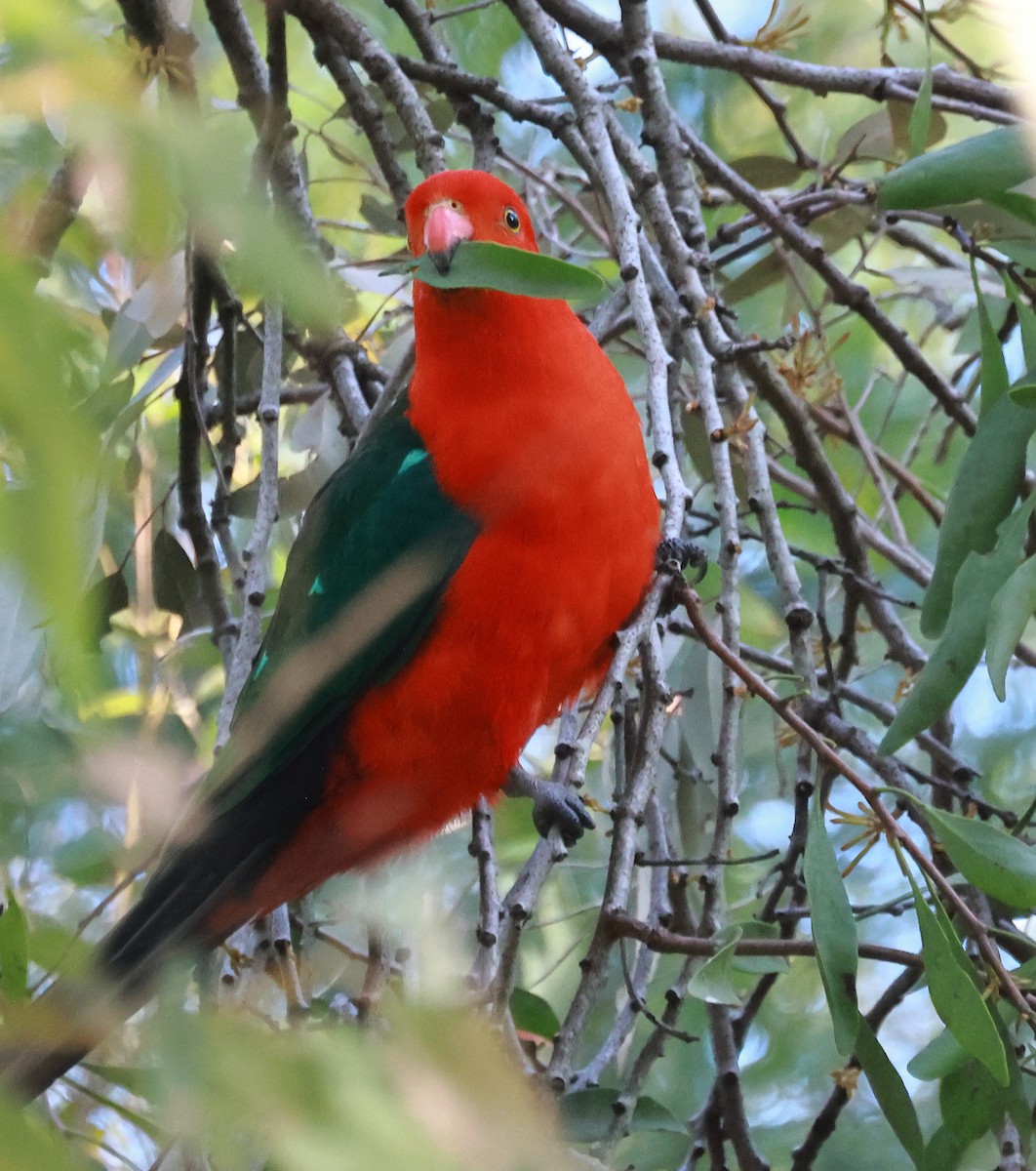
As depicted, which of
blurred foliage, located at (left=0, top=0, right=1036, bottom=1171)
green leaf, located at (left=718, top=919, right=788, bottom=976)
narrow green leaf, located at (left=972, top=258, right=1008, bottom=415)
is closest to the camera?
blurred foliage, located at (left=0, top=0, right=1036, bottom=1171)

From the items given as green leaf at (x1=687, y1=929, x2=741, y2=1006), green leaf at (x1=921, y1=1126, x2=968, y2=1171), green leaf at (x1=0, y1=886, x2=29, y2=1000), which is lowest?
green leaf at (x1=921, y1=1126, x2=968, y2=1171)

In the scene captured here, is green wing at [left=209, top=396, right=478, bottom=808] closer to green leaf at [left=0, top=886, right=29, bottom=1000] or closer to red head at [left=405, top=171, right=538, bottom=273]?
red head at [left=405, top=171, right=538, bottom=273]

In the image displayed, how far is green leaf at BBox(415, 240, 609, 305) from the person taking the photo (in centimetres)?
69

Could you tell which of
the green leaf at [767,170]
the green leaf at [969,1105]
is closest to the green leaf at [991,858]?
the green leaf at [969,1105]

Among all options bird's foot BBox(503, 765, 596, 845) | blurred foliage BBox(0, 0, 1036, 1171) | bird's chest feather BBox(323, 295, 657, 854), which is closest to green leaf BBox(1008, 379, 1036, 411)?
blurred foliage BBox(0, 0, 1036, 1171)

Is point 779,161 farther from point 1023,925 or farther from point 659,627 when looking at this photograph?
point 1023,925

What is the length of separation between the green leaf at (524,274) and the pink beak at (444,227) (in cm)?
66

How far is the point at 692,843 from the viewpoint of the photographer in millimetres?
1859

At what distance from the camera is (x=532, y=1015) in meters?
1.65

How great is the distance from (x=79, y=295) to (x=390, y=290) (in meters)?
0.46

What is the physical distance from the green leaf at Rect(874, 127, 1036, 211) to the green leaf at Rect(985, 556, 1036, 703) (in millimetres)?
383

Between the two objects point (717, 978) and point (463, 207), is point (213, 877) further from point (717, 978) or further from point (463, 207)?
point (463, 207)

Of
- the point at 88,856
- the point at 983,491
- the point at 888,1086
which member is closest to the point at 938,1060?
the point at 888,1086

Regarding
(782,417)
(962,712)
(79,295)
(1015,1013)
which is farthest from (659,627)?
(962,712)
